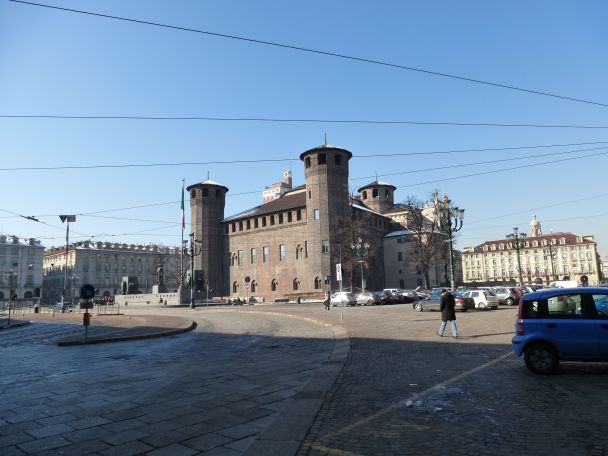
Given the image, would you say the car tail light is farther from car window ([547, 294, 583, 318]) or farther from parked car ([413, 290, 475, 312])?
parked car ([413, 290, 475, 312])

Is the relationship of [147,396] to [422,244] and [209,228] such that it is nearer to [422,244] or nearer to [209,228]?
[422,244]

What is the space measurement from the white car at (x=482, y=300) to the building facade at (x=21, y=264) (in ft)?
335

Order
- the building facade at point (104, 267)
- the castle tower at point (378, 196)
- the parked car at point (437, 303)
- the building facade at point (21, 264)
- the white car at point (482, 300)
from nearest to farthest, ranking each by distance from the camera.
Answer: the parked car at point (437, 303) < the white car at point (482, 300) < the castle tower at point (378, 196) < the building facade at point (21, 264) < the building facade at point (104, 267)

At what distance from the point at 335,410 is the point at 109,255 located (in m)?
121

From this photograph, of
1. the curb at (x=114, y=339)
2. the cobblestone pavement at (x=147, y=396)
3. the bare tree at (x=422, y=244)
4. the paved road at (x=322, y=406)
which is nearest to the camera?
the paved road at (x=322, y=406)

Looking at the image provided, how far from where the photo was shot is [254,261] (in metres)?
75.3

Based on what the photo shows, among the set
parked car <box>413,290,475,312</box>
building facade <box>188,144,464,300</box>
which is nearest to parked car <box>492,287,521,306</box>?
parked car <box>413,290,475,312</box>

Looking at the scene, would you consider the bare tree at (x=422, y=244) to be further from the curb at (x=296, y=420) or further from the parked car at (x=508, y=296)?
the curb at (x=296, y=420)

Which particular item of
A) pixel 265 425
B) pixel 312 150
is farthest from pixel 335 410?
pixel 312 150

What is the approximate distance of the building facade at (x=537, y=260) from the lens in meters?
121

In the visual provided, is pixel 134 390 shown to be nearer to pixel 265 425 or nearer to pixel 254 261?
pixel 265 425

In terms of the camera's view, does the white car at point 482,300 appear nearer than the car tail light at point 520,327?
No

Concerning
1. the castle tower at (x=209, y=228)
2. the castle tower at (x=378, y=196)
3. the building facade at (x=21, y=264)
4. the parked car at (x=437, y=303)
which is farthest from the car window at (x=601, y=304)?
the building facade at (x=21, y=264)

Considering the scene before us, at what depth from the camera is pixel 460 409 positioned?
6102 mm
